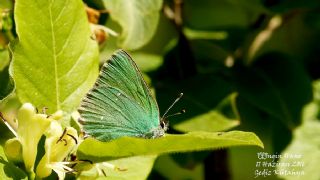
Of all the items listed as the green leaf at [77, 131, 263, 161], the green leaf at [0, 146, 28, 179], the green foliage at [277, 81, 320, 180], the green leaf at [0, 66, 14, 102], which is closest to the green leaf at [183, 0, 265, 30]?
the green foliage at [277, 81, 320, 180]

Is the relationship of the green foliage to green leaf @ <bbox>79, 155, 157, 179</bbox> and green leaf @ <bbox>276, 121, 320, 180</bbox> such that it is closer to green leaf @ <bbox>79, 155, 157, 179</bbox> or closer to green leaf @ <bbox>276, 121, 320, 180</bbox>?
green leaf @ <bbox>276, 121, 320, 180</bbox>

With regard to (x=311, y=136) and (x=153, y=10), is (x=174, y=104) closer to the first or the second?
(x=153, y=10)

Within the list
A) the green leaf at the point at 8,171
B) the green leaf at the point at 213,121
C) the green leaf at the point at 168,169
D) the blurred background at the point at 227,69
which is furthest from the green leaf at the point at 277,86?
the green leaf at the point at 8,171

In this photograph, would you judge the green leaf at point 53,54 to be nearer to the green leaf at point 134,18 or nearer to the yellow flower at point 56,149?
the yellow flower at point 56,149

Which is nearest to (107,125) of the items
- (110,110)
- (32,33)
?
(110,110)

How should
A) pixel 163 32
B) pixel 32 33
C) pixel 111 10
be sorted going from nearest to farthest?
pixel 32 33 < pixel 111 10 < pixel 163 32

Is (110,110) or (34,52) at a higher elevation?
(34,52)
